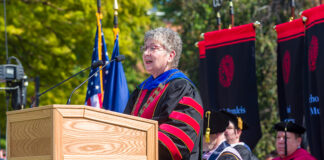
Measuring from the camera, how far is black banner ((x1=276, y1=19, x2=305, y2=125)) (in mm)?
6707

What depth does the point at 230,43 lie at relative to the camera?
7801mm

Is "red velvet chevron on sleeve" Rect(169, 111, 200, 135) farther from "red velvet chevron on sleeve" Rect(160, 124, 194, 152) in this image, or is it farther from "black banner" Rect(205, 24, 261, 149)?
"black banner" Rect(205, 24, 261, 149)

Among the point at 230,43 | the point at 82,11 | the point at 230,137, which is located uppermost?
the point at 82,11

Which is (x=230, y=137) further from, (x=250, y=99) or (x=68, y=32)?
(x=68, y=32)

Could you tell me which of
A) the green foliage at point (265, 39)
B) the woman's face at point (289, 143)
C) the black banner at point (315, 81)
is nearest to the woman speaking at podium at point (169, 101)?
the black banner at point (315, 81)

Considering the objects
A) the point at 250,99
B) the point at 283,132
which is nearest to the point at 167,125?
the point at 283,132

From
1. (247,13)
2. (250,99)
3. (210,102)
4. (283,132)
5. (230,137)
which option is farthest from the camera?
(247,13)

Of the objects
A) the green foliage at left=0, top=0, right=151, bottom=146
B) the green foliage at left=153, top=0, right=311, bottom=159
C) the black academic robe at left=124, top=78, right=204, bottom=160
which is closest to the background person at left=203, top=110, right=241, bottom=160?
the black academic robe at left=124, top=78, right=204, bottom=160

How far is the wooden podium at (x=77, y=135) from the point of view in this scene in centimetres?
301

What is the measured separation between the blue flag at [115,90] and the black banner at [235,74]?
1.27 m

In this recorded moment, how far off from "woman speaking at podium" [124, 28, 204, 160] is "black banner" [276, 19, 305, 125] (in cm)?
280

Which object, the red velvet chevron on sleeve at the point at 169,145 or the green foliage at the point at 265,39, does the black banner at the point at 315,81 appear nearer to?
the red velvet chevron on sleeve at the point at 169,145

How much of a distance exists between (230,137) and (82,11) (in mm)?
7111

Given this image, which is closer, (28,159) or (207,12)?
(28,159)
